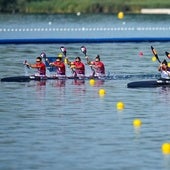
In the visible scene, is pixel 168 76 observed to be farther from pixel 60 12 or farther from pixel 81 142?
pixel 60 12

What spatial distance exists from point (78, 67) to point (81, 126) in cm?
990

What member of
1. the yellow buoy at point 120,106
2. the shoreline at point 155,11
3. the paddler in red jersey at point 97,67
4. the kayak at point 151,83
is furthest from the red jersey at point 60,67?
the shoreline at point 155,11

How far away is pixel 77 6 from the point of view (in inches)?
3873

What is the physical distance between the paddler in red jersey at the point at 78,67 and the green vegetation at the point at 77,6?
→ 184 feet

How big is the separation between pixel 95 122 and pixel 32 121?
1522 mm

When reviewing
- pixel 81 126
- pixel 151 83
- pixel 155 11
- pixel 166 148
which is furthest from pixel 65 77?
pixel 155 11

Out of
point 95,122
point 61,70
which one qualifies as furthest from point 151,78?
point 95,122

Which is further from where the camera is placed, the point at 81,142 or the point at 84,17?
the point at 84,17

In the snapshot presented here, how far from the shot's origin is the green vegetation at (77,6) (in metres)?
96.1

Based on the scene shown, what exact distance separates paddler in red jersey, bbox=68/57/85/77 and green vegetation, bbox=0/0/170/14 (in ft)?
184

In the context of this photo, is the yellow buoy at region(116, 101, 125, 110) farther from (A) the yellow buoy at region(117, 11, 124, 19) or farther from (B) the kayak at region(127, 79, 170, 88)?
(A) the yellow buoy at region(117, 11, 124, 19)

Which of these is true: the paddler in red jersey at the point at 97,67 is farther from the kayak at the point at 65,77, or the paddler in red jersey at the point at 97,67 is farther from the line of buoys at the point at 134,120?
the line of buoys at the point at 134,120

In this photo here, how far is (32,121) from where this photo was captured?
3039cm

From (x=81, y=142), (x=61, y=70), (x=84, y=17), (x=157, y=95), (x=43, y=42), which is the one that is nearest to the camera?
(x=81, y=142)
